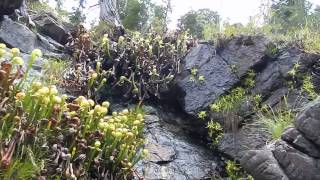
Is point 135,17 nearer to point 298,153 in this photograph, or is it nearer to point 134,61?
point 134,61

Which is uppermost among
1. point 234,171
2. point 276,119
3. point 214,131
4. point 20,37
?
point 20,37

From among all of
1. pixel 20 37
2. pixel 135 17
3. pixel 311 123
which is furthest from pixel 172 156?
pixel 135 17

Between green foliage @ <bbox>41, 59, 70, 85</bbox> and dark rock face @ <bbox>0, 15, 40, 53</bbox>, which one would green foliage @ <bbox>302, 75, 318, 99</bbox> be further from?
dark rock face @ <bbox>0, 15, 40, 53</bbox>

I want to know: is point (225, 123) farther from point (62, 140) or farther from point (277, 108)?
point (62, 140)

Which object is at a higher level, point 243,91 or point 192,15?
point 192,15

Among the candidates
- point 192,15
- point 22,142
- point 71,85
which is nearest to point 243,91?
point 71,85

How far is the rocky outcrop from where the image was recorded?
434 centimetres

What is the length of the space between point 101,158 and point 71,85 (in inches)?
95.3

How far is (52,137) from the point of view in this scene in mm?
3941

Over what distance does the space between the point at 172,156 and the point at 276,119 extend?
152cm

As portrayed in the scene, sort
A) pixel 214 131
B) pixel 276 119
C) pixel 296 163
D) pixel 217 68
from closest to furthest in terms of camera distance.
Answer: pixel 296 163
pixel 276 119
pixel 214 131
pixel 217 68

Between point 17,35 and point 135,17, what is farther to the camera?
point 135,17

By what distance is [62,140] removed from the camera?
13.0 ft

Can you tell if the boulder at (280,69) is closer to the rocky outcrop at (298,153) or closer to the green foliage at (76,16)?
the rocky outcrop at (298,153)
